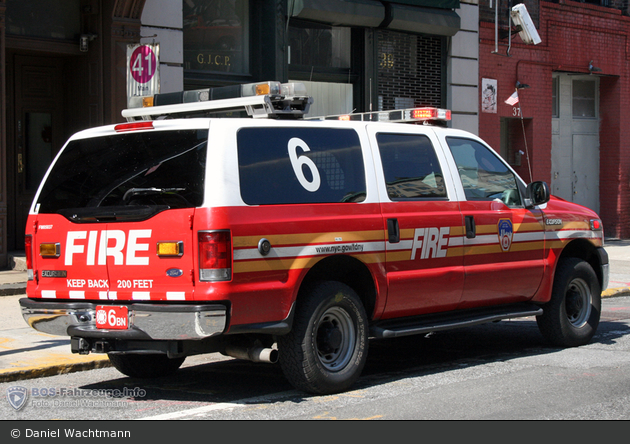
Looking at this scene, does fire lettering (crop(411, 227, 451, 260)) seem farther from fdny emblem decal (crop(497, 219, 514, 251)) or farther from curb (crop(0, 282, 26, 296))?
curb (crop(0, 282, 26, 296))

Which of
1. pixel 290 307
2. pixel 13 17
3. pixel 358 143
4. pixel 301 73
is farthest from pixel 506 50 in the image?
pixel 290 307

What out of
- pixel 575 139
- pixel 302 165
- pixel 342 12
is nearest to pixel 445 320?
pixel 302 165

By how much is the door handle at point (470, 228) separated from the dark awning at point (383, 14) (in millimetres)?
8382

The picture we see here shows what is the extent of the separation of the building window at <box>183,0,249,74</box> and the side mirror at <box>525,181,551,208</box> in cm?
790

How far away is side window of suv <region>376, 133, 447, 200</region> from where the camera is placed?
6676mm

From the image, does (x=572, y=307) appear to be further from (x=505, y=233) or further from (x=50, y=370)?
(x=50, y=370)

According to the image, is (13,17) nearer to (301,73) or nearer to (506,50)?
(301,73)

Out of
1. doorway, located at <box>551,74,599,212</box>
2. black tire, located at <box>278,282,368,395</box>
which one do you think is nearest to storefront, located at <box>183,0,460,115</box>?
doorway, located at <box>551,74,599,212</box>

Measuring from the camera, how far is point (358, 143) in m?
6.52

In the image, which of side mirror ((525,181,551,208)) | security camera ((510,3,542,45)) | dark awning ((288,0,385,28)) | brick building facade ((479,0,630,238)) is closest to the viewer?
side mirror ((525,181,551,208))

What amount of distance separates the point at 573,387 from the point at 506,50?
44.8ft

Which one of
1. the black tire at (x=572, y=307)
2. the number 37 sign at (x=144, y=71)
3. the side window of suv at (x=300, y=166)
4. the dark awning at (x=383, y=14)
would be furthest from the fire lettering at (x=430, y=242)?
the dark awning at (x=383, y=14)

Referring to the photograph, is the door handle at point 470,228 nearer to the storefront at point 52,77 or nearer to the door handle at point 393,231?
the door handle at point 393,231

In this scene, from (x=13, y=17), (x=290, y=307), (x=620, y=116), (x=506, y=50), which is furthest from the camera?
(x=620, y=116)
